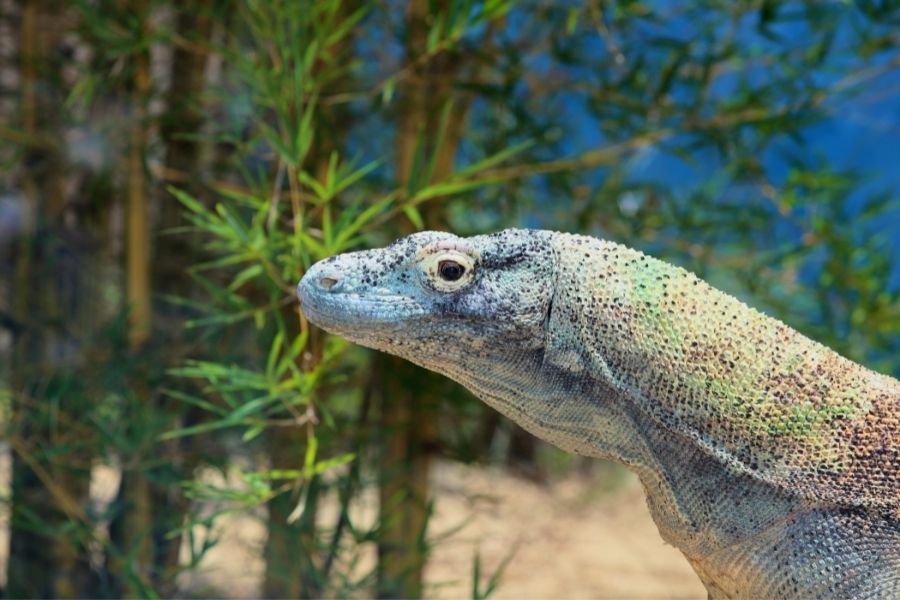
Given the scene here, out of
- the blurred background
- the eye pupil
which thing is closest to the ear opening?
the eye pupil

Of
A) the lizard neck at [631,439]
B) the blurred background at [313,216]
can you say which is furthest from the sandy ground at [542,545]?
Result: the lizard neck at [631,439]

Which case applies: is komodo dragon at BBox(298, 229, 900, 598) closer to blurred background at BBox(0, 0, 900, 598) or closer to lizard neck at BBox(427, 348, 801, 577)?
lizard neck at BBox(427, 348, 801, 577)

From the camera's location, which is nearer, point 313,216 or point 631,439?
point 631,439

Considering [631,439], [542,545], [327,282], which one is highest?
[327,282]

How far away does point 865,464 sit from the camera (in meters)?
1.08

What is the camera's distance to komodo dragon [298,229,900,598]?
107cm

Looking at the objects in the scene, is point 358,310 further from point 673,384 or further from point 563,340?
point 673,384

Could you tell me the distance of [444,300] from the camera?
43.0 inches

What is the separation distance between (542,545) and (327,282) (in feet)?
10.8

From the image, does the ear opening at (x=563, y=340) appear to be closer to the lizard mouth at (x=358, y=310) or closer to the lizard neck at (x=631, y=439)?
the lizard neck at (x=631, y=439)

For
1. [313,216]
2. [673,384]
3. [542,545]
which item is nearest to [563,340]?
[673,384]

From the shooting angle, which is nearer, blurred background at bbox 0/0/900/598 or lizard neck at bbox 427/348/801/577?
lizard neck at bbox 427/348/801/577

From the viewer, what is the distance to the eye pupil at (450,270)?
1.09 meters

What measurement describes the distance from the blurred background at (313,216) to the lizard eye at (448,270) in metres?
0.76
